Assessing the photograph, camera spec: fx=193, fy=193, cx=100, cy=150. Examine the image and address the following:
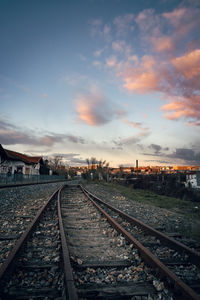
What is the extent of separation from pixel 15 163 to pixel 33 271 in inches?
1592

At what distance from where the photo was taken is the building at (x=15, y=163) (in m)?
32.8

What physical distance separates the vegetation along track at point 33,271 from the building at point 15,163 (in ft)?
97.0

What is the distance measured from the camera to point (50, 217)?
20.7 ft

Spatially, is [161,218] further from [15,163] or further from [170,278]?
[15,163]

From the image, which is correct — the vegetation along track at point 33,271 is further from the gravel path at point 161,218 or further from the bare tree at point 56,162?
the bare tree at point 56,162

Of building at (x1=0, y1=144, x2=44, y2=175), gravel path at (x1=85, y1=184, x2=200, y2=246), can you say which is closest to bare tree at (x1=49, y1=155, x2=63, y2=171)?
building at (x1=0, y1=144, x2=44, y2=175)

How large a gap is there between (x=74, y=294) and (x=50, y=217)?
4651mm

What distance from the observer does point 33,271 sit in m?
2.79

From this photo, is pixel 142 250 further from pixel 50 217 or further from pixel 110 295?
pixel 50 217

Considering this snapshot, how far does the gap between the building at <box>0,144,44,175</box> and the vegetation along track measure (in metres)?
29.6

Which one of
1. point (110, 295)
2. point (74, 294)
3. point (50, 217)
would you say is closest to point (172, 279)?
point (110, 295)

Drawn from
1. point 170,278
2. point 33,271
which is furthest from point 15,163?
point 170,278

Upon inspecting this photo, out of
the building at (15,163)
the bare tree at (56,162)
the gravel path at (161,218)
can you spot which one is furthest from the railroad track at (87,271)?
the bare tree at (56,162)

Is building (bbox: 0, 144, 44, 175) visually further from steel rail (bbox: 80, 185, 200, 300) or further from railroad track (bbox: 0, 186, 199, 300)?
steel rail (bbox: 80, 185, 200, 300)
